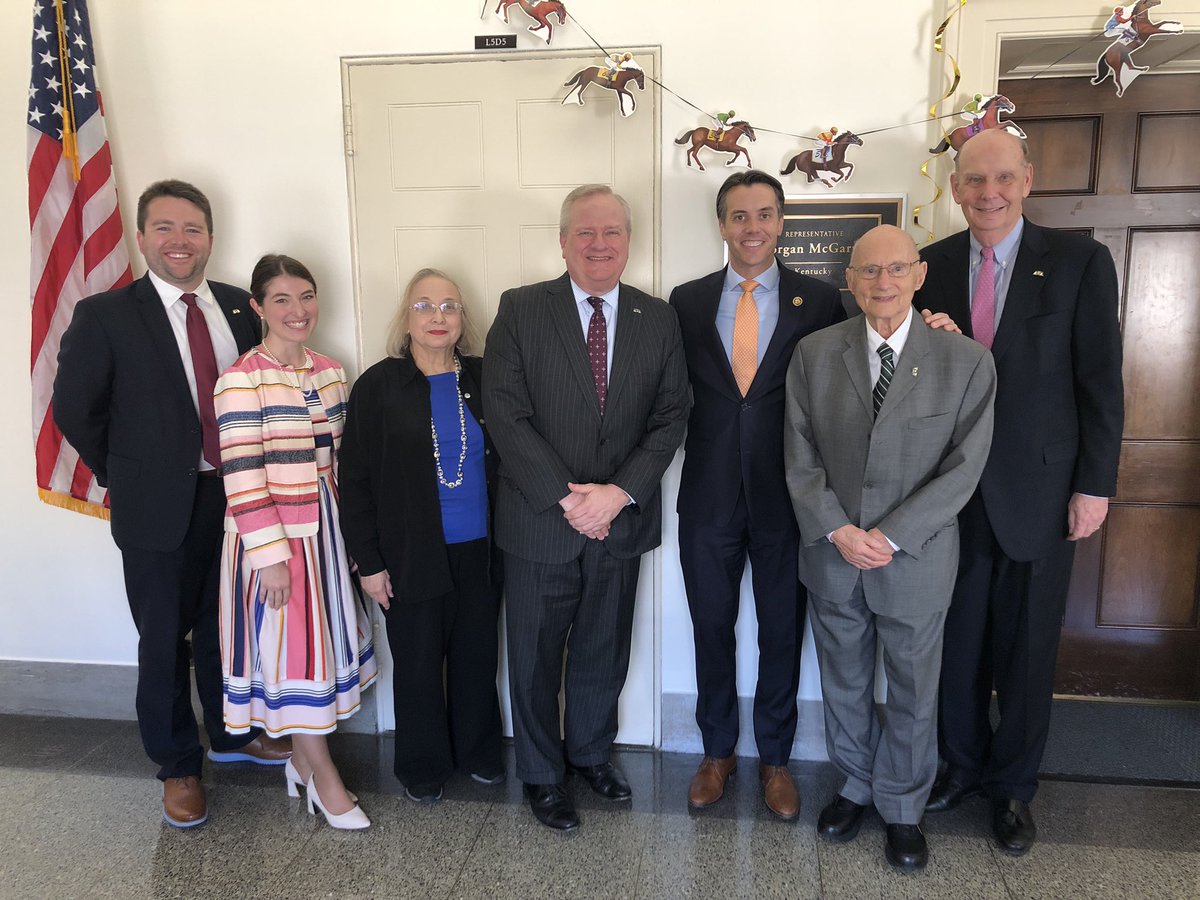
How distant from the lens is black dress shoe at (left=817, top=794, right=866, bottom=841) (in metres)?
2.37

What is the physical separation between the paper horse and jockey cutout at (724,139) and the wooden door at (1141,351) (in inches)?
44.8

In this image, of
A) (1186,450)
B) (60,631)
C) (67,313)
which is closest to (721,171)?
(1186,450)

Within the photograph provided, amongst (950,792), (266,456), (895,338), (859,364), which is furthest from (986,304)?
(266,456)

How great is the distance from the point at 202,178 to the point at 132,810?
2.27 meters

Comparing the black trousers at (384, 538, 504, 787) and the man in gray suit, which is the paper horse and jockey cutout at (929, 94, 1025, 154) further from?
the black trousers at (384, 538, 504, 787)

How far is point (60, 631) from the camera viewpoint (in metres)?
3.26

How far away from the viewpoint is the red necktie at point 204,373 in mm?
2525

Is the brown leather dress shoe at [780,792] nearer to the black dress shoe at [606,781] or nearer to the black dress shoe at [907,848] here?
the black dress shoe at [907,848]

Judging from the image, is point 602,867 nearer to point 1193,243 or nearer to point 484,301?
point 484,301

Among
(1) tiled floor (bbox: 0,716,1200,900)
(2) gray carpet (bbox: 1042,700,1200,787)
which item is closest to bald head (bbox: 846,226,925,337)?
(1) tiled floor (bbox: 0,716,1200,900)

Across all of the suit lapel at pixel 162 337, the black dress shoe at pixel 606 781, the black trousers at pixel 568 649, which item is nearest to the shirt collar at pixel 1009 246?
the black trousers at pixel 568 649

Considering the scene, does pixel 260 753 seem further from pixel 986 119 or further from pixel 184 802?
pixel 986 119

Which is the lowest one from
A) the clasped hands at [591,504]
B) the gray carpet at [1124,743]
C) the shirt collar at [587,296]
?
the gray carpet at [1124,743]

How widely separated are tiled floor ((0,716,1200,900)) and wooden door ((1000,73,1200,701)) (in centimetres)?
72
